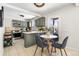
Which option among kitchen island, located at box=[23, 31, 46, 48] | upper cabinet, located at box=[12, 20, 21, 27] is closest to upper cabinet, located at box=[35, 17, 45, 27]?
kitchen island, located at box=[23, 31, 46, 48]

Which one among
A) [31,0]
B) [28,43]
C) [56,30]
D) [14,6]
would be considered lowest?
[28,43]

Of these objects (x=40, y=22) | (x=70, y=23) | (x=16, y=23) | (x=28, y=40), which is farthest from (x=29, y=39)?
(x=70, y=23)

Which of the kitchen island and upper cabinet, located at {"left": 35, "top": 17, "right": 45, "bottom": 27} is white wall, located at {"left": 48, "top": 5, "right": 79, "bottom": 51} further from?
the kitchen island

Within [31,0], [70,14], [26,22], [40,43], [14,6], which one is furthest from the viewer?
[26,22]

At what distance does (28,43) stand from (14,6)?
5.02ft

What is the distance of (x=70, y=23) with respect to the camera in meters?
3.76

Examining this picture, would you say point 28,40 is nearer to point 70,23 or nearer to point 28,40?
point 28,40

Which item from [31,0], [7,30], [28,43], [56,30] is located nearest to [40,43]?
[28,43]

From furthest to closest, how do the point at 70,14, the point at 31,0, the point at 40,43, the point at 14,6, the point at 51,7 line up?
the point at 51,7 → the point at 70,14 → the point at 14,6 → the point at 40,43 → the point at 31,0

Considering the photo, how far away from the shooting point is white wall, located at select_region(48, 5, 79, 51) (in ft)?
11.7

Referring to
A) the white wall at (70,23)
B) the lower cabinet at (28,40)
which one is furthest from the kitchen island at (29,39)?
the white wall at (70,23)

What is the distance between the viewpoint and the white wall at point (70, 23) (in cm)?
355

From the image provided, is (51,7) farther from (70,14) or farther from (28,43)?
(28,43)

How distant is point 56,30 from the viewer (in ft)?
13.5
